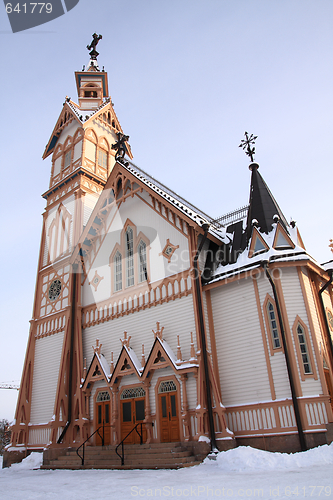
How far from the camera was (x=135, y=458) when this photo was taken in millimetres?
13516

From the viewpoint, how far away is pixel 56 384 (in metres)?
19.5

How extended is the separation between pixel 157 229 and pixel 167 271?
2452 mm

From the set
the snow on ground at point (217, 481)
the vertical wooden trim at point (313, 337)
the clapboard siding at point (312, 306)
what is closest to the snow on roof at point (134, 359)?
the snow on ground at point (217, 481)

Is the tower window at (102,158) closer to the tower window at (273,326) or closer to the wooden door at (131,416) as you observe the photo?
the wooden door at (131,416)

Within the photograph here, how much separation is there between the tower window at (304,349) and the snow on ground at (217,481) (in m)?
2.57

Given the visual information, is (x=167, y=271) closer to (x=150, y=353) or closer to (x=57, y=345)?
(x=150, y=353)

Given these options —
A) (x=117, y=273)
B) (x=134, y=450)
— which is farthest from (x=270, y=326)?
(x=117, y=273)

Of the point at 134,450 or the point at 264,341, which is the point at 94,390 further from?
the point at 264,341

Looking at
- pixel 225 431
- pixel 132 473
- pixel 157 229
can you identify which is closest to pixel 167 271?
pixel 157 229

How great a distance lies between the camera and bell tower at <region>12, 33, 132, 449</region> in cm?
1866

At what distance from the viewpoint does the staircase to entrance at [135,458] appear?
1242 cm

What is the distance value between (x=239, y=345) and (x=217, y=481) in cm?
602

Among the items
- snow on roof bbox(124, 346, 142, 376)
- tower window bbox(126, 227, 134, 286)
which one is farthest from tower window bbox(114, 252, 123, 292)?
snow on roof bbox(124, 346, 142, 376)
